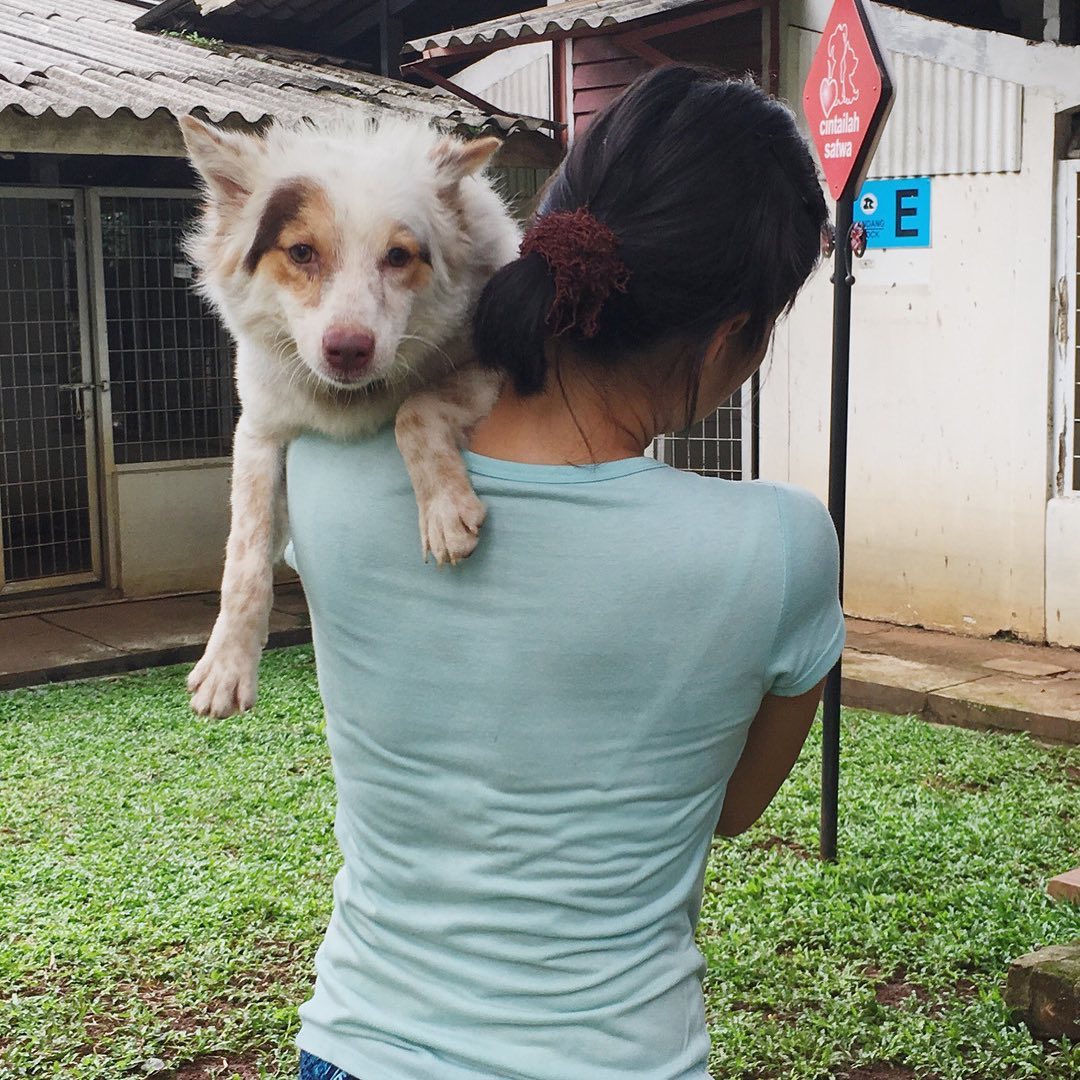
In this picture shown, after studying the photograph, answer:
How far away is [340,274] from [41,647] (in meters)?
6.63

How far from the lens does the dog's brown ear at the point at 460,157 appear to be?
237cm

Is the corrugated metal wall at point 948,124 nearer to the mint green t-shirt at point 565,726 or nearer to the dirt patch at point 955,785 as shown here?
the dirt patch at point 955,785

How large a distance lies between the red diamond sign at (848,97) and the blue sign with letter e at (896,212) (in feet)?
11.3

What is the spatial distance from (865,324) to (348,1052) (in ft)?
25.3

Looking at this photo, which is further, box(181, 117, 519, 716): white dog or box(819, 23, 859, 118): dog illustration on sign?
box(819, 23, 859, 118): dog illustration on sign

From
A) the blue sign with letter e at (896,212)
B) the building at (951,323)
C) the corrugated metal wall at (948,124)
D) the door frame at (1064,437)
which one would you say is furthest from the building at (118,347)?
the door frame at (1064,437)

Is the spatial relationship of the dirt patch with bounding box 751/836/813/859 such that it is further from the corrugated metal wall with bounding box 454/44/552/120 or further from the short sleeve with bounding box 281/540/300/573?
the corrugated metal wall with bounding box 454/44/552/120

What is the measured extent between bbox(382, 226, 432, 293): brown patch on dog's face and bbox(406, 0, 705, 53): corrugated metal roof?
257 inches

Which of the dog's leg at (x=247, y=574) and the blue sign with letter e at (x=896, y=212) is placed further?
the blue sign with letter e at (x=896, y=212)

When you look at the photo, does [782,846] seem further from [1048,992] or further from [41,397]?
[41,397]

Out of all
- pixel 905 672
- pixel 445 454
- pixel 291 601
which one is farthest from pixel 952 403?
pixel 445 454

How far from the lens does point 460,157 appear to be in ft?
7.81

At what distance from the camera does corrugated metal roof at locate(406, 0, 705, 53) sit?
8.30 meters

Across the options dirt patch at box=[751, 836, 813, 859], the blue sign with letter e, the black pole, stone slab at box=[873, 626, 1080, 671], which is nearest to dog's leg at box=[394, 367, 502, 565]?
the black pole
